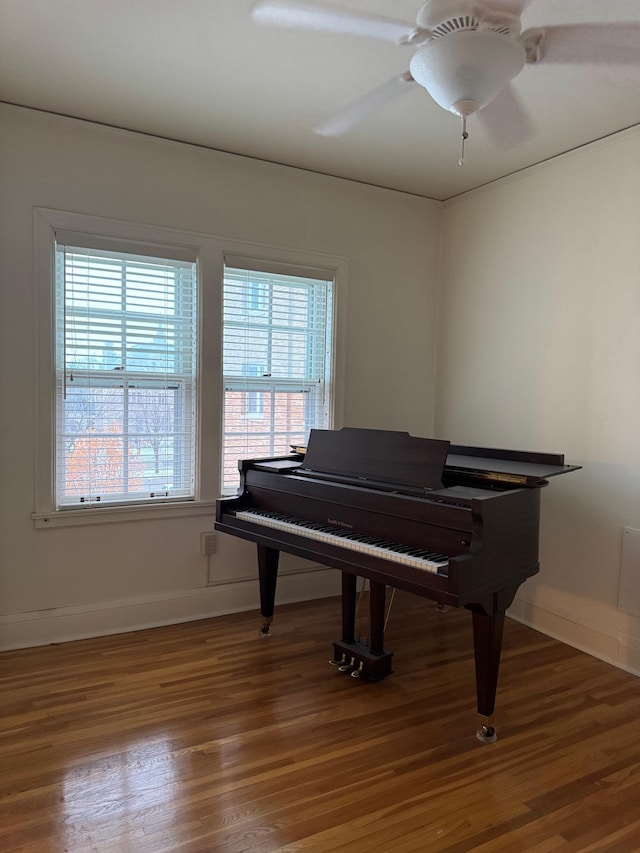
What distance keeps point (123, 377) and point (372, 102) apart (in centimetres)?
192

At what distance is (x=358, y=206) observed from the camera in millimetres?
3979

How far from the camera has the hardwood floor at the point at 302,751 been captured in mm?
1898

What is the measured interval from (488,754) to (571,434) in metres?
1.79

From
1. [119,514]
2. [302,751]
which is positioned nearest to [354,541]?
[302,751]

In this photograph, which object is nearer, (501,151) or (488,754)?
(488,754)

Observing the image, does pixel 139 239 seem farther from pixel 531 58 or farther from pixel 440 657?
pixel 440 657

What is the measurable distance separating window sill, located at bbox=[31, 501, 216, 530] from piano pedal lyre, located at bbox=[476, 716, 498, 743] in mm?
1895

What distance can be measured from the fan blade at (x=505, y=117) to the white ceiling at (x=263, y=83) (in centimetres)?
19

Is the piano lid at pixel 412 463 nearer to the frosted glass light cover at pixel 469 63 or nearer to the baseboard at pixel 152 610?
the baseboard at pixel 152 610

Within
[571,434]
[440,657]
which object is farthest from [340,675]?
[571,434]

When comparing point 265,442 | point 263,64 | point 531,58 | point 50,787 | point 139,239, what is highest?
point 263,64

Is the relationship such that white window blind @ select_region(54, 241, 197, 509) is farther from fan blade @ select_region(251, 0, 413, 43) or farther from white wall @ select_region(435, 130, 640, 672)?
white wall @ select_region(435, 130, 640, 672)

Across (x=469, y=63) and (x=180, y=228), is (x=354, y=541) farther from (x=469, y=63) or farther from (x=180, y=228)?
(x=180, y=228)

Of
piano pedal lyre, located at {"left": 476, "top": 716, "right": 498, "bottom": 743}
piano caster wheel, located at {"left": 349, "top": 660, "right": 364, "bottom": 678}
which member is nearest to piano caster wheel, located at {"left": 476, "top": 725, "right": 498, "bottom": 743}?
piano pedal lyre, located at {"left": 476, "top": 716, "right": 498, "bottom": 743}
